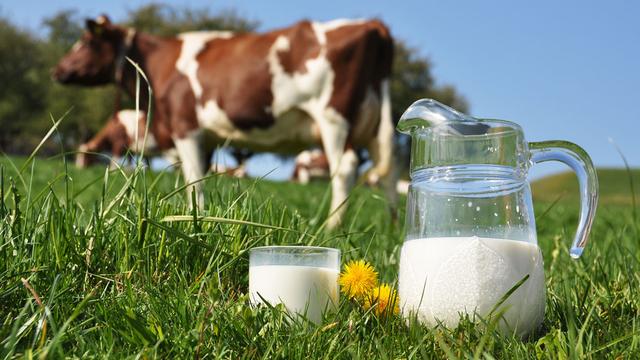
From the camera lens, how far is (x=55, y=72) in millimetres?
9578

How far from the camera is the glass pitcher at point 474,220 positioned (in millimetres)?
1671

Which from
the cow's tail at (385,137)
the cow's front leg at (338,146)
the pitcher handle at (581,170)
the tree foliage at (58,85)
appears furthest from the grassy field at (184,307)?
the tree foliage at (58,85)

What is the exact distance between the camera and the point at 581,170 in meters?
1.80

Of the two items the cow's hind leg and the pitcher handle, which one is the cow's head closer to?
the cow's hind leg

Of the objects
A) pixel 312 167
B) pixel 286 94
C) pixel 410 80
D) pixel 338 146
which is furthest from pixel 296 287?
pixel 410 80

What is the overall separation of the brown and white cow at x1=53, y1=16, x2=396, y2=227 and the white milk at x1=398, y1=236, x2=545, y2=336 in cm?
468

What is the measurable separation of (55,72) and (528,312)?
29.9 ft

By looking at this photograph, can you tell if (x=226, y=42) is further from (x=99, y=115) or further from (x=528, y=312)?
(x=99, y=115)

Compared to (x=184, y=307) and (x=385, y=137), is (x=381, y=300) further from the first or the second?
(x=385, y=137)

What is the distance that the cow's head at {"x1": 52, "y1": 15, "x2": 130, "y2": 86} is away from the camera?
28.8ft

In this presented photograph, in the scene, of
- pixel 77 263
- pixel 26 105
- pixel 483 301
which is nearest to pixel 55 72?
pixel 77 263

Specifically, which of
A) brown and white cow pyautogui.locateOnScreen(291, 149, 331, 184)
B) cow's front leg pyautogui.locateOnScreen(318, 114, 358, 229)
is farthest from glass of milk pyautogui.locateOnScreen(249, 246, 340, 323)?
brown and white cow pyautogui.locateOnScreen(291, 149, 331, 184)

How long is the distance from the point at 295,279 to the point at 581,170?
790 millimetres

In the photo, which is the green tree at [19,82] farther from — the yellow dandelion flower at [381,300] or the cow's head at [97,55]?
the yellow dandelion flower at [381,300]
